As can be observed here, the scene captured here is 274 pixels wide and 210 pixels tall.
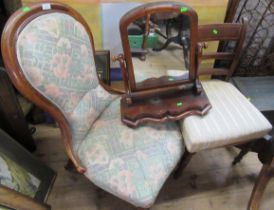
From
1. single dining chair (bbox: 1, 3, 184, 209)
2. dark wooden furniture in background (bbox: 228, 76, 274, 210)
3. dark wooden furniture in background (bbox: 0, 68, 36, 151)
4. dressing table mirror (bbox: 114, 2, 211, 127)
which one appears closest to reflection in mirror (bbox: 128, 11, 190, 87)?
dressing table mirror (bbox: 114, 2, 211, 127)

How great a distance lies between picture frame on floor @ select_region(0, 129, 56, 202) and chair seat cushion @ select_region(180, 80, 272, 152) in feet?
2.50

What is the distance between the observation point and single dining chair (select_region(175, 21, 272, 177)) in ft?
3.15

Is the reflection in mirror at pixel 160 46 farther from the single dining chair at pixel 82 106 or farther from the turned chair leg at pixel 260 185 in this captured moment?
the turned chair leg at pixel 260 185

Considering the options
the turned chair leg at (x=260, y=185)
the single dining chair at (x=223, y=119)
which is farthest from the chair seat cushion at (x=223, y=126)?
the turned chair leg at (x=260, y=185)

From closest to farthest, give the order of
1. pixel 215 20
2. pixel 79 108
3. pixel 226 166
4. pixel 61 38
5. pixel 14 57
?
pixel 14 57, pixel 61 38, pixel 79 108, pixel 215 20, pixel 226 166

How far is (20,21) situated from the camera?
70 centimetres

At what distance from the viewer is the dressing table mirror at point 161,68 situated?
88 cm

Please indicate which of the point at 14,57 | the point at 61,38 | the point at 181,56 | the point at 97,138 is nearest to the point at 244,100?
the point at 181,56

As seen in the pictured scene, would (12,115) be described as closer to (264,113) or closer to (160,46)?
(160,46)

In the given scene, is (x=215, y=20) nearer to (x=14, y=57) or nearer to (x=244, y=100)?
(x=244, y=100)

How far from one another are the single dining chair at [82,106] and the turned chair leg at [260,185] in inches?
18.3

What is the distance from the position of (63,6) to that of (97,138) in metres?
0.54

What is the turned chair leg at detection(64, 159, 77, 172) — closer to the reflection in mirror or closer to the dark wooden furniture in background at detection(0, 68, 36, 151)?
the dark wooden furniture in background at detection(0, 68, 36, 151)

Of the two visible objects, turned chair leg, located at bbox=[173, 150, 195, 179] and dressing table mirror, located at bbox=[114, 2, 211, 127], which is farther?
turned chair leg, located at bbox=[173, 150, 195, 179]
